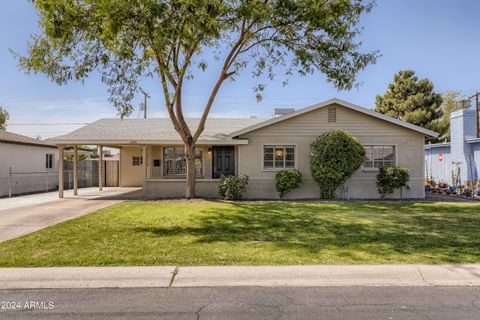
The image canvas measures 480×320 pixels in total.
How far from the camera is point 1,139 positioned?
17078 mm

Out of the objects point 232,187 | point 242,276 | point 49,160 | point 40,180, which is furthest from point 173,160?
point 242,276

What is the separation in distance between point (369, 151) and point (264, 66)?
21.1ft

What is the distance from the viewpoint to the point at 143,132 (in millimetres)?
17094

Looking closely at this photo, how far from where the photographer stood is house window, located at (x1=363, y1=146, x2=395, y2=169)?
15469mm

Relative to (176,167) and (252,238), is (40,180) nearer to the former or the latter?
(176,167)

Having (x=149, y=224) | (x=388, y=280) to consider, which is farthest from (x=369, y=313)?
(x=149, y=224)

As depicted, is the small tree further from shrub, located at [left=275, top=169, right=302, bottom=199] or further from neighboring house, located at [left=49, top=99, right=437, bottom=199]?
neighboring house, located at [left=49, top=99, right=437, bottom=199]

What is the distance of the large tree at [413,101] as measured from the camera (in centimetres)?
2955

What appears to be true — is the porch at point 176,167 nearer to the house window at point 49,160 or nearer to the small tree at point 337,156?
the small tree at point 337,156

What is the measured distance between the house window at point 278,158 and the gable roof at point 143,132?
1.61 m

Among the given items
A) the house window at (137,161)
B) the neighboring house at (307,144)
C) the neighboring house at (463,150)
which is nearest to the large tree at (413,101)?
the neighboring house at (463,150)

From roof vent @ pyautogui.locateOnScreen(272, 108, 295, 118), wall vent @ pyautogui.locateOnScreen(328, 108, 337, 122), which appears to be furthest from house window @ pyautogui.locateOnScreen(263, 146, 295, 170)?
roof vent @ pyautogui.locateOnScreen(272, 108, 295, 118)

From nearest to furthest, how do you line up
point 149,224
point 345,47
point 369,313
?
point 369,313
point 149,224
point 345,47

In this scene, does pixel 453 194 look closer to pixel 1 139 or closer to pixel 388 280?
pixel 388 280
